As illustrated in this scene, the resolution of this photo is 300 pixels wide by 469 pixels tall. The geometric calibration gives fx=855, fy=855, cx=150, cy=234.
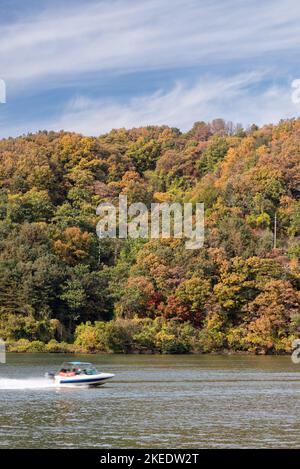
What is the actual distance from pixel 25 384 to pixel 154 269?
51.4 meters

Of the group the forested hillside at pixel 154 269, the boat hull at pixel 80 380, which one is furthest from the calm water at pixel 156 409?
the forested hillside at pixel 154 269

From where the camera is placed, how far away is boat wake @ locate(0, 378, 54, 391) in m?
58.5

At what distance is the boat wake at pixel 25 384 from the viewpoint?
2303 inches

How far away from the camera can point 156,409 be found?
47375 mm

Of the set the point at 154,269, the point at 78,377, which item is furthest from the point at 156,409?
the point at 154,269

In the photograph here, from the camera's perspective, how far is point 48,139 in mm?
183375

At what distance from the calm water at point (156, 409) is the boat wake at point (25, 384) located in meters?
0.07

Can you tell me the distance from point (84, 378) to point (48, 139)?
129 meters

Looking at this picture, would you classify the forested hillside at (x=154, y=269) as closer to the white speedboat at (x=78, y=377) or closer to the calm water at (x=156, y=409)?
the calm water at (x=156, y=409)

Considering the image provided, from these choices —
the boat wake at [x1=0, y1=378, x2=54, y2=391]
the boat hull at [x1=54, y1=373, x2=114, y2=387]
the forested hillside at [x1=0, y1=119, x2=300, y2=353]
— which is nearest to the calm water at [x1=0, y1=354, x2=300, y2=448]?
the boat wake at [x1=0, y1=378, x2=54, y2=391]

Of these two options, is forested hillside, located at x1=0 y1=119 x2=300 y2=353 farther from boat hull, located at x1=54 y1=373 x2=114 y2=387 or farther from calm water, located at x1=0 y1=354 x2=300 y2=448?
boat hull, located at x1=54 y1=373 x2=114 y2=387

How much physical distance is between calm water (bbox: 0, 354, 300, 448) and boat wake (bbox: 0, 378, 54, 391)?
2.8 inches
